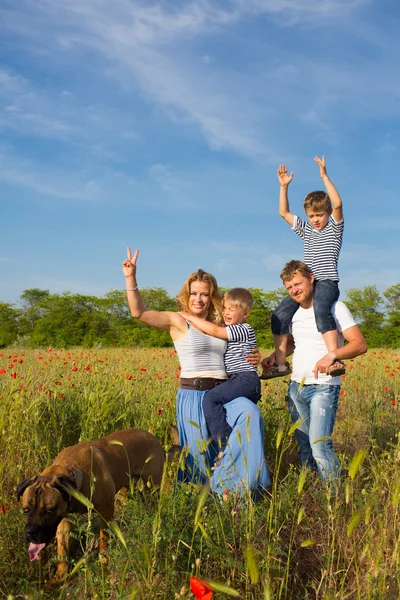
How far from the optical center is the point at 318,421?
13.9ft

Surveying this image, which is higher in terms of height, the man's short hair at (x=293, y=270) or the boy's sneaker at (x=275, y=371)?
the man's short hair at (x=293, y=270)

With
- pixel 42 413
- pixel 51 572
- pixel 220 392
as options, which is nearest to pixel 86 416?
pixel 42 413

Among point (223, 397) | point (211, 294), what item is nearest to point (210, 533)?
point (223, 397)

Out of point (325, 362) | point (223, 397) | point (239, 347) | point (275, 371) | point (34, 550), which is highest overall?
point (239, 347)

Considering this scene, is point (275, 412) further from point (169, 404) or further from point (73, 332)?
point (73, 332)

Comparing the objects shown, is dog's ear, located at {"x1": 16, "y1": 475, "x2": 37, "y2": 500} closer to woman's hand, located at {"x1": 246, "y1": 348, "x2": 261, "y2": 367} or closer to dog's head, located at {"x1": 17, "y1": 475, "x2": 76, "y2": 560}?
dog's head, located at {"x1": 17, "y1": 475, "x2": 76, "y2": 560}

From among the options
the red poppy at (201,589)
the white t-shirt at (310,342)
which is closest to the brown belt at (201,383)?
the white t-shirt at (310,342)

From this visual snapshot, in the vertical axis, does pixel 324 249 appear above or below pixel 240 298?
above

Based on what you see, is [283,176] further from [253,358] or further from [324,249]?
[253,358]

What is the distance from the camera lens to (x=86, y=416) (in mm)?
5379

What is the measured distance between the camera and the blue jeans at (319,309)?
14.3ft

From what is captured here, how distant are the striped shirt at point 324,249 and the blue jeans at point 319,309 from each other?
15 cm

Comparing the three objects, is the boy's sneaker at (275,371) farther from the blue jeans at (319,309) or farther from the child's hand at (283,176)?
the child's hand at (283,176)

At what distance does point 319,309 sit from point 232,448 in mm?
1383
